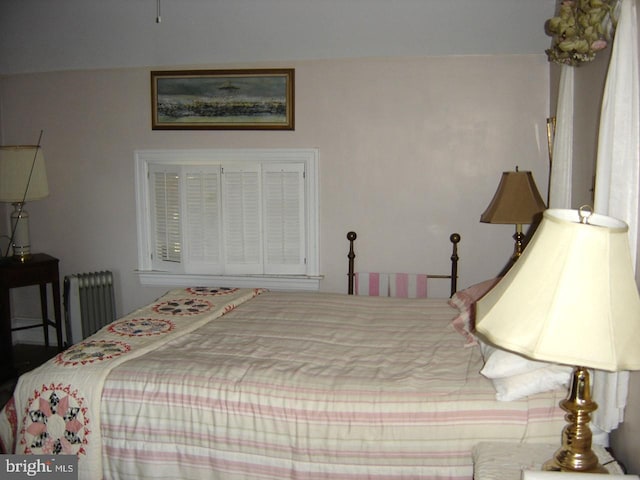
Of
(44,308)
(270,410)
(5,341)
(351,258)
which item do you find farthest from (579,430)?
(44,308)

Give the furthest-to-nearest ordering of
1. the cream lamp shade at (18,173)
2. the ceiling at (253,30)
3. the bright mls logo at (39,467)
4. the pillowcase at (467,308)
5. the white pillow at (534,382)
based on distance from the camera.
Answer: the cream lamp shade at (18,173), the ceiling at (253,30), the pillowcase at (467,308), the bright mls logo at (39,467), the white pillow at (534,382)

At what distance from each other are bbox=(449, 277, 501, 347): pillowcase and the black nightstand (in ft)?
9.54

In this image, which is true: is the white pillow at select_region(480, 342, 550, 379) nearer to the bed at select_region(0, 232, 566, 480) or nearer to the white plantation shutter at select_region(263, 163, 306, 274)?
the bed at select_region(0, 232, 566, 480)

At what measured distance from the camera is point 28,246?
4445 mm

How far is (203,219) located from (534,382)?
303 cm

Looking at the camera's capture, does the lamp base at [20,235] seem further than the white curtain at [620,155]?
Yes

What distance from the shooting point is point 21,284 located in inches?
169

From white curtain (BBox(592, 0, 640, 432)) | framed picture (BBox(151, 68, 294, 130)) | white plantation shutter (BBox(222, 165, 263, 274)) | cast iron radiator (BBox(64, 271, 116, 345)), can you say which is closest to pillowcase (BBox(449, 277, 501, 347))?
white curtain (BBox(592, 0, 640, 432))

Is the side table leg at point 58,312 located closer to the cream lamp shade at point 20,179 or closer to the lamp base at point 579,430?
the cream lamp shade at point 20,179

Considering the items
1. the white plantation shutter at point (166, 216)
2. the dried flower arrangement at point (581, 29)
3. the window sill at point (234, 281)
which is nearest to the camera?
the dried flower arrangement at point (581, 29)

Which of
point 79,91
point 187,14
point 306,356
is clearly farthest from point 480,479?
point 79,91

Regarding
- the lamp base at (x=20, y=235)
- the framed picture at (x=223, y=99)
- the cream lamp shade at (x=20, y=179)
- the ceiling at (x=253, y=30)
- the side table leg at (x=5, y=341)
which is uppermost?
the ceiling at (x=253, y=30)

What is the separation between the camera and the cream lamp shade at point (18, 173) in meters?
4.25

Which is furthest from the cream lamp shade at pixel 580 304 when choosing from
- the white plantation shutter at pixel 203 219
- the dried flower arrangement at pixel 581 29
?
the white plantation shutter at pixel 203 219
